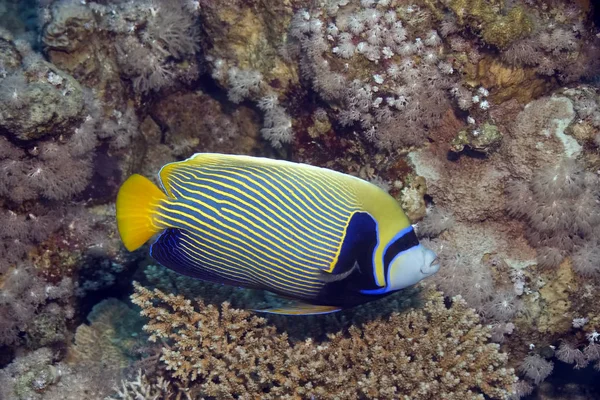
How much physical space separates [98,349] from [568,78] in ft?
15.5

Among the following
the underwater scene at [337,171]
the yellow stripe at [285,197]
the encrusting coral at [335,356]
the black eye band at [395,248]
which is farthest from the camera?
the underwater scene at [337,171]

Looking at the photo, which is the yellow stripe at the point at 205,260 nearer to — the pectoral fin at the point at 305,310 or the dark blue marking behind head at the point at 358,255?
the pectoral fin at the point at 305,310

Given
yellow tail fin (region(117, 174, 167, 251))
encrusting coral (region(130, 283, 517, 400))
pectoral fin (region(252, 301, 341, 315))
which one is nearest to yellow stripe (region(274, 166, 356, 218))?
pectoral fin (region(252, 301, 341, 315))

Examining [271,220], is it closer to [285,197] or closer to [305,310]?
[285,197]

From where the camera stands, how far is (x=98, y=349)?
4441mm

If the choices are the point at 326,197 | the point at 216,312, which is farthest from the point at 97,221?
the point at 326,197

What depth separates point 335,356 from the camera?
11.1 ft

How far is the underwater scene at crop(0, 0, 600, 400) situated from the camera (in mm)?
3473

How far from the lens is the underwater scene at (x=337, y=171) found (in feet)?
11.4

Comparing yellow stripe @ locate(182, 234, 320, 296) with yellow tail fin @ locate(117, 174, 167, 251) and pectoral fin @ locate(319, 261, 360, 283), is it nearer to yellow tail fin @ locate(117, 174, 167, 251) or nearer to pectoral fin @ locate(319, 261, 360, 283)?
pectoral fin @ locate(319, 261, 360, 283)

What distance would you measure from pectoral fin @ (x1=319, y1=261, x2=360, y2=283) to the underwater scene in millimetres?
176

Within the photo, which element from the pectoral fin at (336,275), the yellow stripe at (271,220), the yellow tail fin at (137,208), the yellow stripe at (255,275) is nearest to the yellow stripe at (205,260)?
the yellow stripe at (255,275)

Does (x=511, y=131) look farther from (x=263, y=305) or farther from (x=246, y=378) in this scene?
(x=246, y=378)

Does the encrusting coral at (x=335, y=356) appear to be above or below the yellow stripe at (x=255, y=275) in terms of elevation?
below
